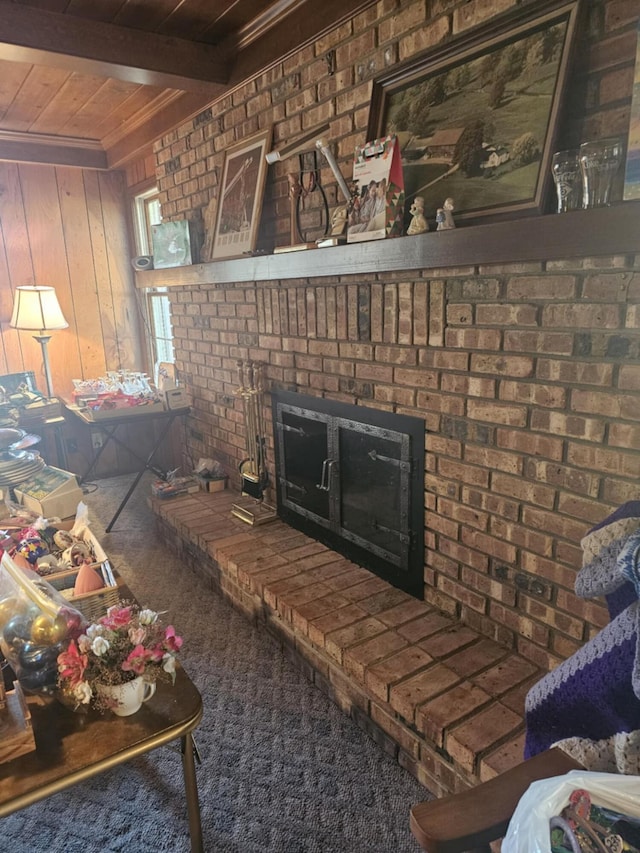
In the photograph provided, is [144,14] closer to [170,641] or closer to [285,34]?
[285,34]

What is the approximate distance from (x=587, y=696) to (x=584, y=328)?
0.82 m

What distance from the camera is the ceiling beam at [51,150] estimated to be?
4.00 m

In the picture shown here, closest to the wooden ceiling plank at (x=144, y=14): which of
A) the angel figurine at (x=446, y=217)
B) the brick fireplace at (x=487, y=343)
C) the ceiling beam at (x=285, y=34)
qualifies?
the ceiling beam at (x=285, y=34)

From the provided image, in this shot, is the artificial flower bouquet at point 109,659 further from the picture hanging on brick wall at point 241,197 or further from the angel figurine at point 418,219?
the picture hanging on brick wall at point 241,197

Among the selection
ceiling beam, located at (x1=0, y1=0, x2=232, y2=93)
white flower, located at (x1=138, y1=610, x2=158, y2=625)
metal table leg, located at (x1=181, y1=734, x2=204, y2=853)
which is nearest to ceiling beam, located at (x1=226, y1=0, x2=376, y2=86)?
ceiling beam, located at (x1=0, y1=0, x2=232, y2=93)

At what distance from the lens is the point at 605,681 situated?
1016mm

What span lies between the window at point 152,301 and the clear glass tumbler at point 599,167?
3.50m

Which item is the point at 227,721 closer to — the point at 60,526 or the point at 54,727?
the point at 54,727

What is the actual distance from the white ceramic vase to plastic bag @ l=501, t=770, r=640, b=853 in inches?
29.9

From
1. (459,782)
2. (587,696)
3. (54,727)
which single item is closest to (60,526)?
(54,727)

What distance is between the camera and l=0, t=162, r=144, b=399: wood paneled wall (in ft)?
13.7

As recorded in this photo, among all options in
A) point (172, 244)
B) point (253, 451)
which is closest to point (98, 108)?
point (172, 244)

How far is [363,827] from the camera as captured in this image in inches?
58.4

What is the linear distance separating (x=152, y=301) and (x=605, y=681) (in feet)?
14.1
